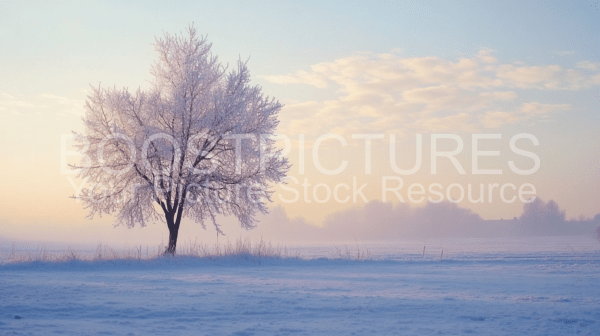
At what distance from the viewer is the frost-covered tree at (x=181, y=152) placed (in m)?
20.1

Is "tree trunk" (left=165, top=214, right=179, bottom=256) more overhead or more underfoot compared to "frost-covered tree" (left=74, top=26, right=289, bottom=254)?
more underfoot

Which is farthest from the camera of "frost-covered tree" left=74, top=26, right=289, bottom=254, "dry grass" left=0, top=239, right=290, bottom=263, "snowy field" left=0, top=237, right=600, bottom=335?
"frost-covered tree" left=74, top=26, right=289, bottom=254

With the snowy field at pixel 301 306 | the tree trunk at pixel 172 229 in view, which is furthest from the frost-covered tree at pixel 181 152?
the snowy field at pixel 301 306

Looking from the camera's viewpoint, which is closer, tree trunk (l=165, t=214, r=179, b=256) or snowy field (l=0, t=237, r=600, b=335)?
snowy field (l=0, t=237, r=600, b=335)

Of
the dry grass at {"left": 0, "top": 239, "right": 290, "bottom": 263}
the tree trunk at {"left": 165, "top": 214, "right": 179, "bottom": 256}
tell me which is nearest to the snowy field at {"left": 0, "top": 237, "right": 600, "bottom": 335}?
the dry grass at {"left": 0, "top": 239, "right": 290, "bottom": 263}

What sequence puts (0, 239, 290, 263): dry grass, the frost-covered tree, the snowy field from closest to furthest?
the snowy field, (0, 239, 290, 263): dry grass, the frost-covered tree

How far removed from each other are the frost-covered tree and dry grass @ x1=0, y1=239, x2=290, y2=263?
52.5 inches

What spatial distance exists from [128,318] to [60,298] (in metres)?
2.29

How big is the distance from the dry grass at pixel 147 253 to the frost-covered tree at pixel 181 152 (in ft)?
4.38

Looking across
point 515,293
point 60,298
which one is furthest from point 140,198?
point 515,293

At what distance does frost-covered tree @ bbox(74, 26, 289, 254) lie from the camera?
2012cm

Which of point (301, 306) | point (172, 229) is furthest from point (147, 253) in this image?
point (301, 306)

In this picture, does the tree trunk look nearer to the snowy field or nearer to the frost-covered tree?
the frost-covered tree

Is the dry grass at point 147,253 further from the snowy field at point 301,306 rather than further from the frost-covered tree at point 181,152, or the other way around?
the snowy field at point 301,306
